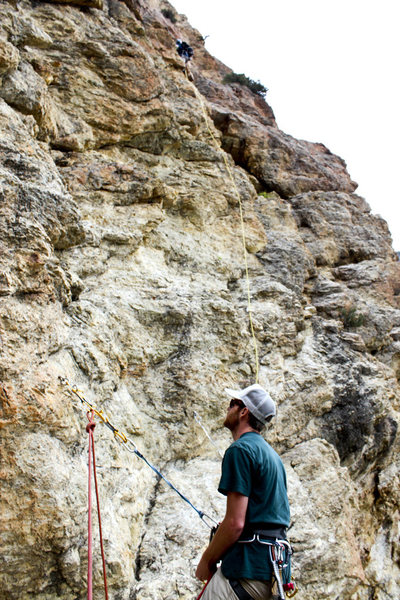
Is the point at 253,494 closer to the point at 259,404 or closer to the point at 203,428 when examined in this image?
the point at 259,404

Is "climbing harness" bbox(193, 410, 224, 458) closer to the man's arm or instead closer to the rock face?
the rock face

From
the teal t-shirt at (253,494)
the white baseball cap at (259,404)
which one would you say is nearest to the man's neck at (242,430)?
the white baseball cap at (259,404)

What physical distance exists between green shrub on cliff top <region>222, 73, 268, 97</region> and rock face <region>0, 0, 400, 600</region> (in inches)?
248

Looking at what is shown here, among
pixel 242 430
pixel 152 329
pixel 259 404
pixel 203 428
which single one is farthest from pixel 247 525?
pixel 152 329

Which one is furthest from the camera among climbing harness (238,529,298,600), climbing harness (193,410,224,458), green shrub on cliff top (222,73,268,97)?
green shrub on cliff top (222,73,268,97)

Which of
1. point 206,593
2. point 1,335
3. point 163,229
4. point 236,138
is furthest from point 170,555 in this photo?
point 236,138

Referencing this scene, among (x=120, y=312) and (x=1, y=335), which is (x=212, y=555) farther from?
(x=120, y=312)

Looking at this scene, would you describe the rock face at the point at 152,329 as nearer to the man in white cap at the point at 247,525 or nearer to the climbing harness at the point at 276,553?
the man in white cap at the point at 247,525

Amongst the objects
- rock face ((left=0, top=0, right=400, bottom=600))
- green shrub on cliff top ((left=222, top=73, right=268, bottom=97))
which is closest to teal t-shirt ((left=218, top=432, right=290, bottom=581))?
rock face ((left=0, top=0, right=400, bottom=600))

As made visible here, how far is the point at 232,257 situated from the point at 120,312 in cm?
336

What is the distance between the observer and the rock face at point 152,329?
3.86 metres

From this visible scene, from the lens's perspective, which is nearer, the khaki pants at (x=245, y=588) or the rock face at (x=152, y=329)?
the khaki pants at (x=245, y=588)

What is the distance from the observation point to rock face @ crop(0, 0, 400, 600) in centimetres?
386

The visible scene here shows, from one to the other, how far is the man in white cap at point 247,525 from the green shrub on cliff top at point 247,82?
1735 centimetres
